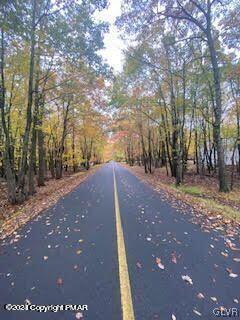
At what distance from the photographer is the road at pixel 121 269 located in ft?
9.32

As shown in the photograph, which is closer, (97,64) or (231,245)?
(231,245)

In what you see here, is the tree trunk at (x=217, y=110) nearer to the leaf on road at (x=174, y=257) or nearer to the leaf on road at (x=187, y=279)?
the leaf on road at (x=174, y=257)

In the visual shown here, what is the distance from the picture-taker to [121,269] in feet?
12.3

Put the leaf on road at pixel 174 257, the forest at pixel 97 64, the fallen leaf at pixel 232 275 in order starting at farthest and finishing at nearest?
the forest at pixel 97 64
the leaf on road at pixel 174 257
the fallen leaf at pixel 232 275

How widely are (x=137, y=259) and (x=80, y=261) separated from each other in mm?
1110

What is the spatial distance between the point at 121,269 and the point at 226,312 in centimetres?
169

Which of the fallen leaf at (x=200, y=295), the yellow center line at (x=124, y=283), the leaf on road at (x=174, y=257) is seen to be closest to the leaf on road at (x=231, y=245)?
the leaf on road at (x=174, y=257)

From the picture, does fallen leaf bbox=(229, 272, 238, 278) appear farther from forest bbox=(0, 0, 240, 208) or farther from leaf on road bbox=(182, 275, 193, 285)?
forest bbox=(0, 0, 240, 208)

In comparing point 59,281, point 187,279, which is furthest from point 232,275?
point 59,281

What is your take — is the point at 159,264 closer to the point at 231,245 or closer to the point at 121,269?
the point at 121,269

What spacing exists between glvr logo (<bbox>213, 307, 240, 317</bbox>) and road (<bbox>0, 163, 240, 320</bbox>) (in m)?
0.06

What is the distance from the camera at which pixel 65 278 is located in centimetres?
352

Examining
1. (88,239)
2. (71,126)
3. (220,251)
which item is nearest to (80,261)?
(88,239)

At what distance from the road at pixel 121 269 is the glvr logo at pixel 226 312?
0.06 meters
